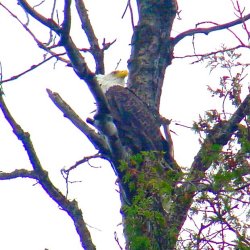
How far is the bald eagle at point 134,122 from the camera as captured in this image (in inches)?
283

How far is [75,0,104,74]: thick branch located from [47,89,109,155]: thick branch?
0.78 metres

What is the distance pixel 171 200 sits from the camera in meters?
4.60

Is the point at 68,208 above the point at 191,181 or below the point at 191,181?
above

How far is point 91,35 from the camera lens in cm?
671

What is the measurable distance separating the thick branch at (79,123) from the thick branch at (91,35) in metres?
0.78

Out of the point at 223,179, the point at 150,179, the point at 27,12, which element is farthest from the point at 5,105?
the point at 223,179

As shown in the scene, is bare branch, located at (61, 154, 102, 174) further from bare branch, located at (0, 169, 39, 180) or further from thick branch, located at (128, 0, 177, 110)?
thick branch, located at (128, 0, 177, 110)

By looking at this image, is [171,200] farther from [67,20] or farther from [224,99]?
[67,20]

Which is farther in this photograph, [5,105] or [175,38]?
[175,38]

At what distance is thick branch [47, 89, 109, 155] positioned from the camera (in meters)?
5.63

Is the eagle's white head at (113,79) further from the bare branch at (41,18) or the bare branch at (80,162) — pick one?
the bare branch at (41,18)

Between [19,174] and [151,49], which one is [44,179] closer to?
[19,174]

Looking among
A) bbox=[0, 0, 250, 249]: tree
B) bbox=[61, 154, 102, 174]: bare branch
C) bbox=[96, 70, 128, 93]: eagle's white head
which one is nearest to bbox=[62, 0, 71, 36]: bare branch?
bbox=[0, 0, 250, 249]: tree

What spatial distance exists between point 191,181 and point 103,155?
4.59 feet
